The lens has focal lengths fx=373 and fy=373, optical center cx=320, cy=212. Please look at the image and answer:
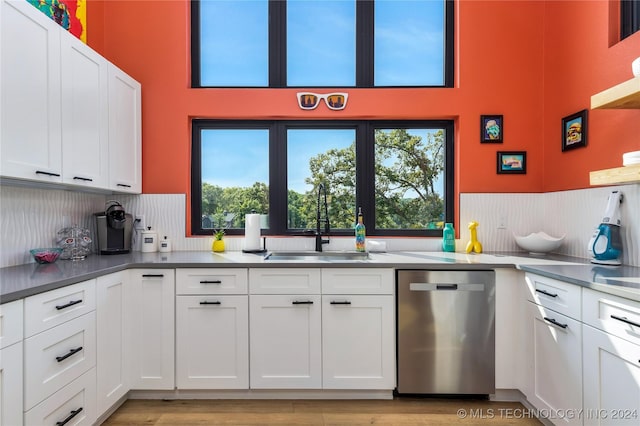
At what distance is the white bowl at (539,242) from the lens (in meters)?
2.67

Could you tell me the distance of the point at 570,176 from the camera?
265cm

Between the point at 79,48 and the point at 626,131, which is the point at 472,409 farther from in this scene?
the point at 79,48

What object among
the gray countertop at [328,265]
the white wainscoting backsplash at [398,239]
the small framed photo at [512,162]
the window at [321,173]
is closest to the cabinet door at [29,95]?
the white wainscoting backsplash at [398,239]

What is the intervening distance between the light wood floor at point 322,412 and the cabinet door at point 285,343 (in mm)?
134

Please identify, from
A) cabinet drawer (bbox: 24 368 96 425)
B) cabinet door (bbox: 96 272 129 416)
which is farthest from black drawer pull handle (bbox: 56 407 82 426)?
cabinet door (bbox: 96 272 129 416)

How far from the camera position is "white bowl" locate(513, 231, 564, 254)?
8.75 ft

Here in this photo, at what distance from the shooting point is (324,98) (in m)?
3.02

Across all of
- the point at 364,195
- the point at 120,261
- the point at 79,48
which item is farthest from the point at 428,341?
the point at 79,48

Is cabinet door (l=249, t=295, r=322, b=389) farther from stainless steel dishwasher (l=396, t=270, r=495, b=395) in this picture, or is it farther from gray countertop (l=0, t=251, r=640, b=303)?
stainless steel dishwasher (l=396, t=270, r=495, b=395)

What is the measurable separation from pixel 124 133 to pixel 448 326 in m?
2.63

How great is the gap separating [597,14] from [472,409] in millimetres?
2643

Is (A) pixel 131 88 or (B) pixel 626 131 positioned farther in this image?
(A) pixel 131 88

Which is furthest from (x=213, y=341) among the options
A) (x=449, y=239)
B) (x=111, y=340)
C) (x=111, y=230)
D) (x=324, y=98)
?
(x=324, y=98)

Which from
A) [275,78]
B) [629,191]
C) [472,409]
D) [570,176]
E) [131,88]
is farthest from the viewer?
[275,78]
